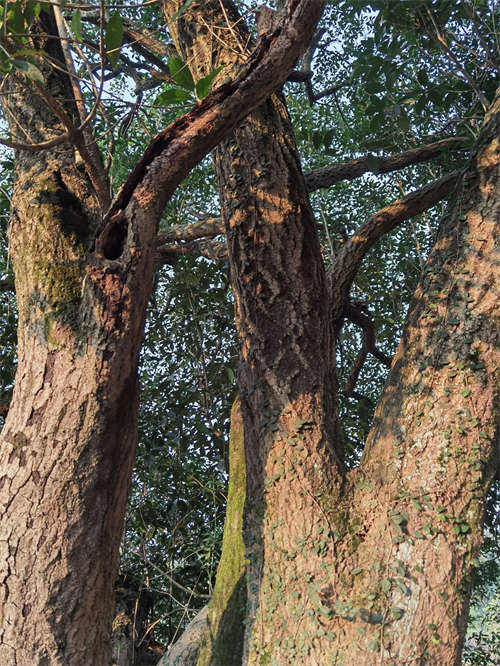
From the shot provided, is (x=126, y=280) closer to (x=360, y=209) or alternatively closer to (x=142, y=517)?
(x=142, y=517)

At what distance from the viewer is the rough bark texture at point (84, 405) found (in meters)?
1.67

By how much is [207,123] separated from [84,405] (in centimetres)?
98

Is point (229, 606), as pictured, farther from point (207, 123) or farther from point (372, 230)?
point (207, 123)

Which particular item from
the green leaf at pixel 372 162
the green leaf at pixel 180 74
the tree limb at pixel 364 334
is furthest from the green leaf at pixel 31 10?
the tree limb at pixel 364 334

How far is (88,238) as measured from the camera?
2246 mm

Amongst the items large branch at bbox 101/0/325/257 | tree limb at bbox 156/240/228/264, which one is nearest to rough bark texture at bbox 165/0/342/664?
large branch at bbox 101/0/325/257

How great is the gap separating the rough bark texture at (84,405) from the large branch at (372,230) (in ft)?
4.89

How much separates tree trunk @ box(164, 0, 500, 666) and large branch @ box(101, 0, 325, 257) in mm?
649

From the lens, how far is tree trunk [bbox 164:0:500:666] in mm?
1947

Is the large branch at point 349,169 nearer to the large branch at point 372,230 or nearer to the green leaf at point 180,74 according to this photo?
the large branch at point 372,230

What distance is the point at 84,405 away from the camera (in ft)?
5.82

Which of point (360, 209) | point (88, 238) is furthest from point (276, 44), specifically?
point (360, 209)

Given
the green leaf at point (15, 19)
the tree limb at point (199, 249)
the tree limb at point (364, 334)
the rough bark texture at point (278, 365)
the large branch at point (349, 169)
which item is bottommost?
the rough bark texture at point (278, 365)

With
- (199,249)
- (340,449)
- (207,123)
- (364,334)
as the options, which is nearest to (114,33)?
(207,123)
